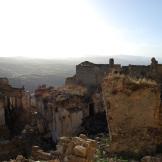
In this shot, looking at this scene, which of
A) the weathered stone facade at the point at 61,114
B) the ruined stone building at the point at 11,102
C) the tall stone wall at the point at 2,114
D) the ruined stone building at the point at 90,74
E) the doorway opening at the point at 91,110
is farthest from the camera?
the ruined stone building at the point at 90,74

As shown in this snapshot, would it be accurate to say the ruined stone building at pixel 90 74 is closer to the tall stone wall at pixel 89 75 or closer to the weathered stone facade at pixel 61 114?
the tall stone wall at pixel 89 75

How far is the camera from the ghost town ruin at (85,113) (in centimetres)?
1738

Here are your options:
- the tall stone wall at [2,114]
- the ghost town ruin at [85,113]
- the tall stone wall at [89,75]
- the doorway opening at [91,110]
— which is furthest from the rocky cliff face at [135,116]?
the tall stone wall at [89,75]

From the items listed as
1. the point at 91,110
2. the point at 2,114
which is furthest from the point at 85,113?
the point at 2,114

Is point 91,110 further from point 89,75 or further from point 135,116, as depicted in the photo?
point 135,116

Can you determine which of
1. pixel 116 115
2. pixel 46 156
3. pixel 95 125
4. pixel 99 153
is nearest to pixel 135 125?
pixel 116 115

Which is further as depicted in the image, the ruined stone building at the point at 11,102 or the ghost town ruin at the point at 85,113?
the ruined stone building at the point at 11,102

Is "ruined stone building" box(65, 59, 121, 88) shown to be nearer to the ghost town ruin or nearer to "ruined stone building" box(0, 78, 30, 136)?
the ghost town ruin

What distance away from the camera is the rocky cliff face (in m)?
17.4

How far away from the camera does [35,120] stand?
32.0 m

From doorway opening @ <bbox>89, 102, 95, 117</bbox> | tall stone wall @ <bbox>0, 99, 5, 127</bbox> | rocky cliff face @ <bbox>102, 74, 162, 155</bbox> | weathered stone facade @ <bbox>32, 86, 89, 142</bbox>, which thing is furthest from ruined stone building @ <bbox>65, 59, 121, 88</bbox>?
rocky cliff face @ <bbox>102, 74, 162, 155</bbox>

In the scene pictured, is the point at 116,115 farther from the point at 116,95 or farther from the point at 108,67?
the point at 108,67

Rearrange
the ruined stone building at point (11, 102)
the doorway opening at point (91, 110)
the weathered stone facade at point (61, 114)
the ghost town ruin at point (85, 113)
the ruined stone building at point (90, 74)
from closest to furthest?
the ghost town ruin at point (85, 113)
the weathered stone facade at point (61, 114)
the doorway opening at point (91, 110)
the ruined stone building at point (11, 102)
the ruined stone building at point (90, 74)

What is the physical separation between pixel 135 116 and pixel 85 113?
1232 cm
